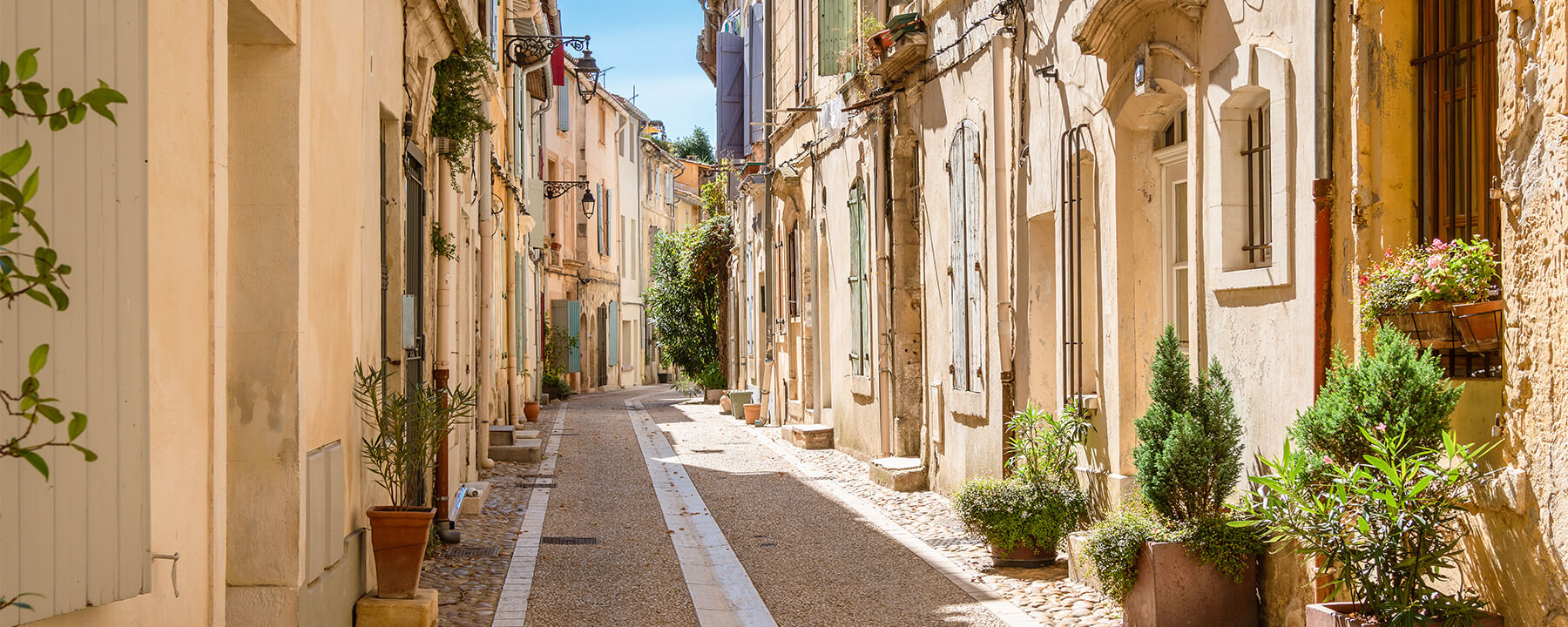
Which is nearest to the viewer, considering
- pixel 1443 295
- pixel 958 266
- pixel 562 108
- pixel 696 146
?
pixel 1443 295

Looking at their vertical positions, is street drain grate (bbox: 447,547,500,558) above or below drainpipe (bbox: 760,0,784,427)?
below

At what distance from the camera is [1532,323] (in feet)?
14.1

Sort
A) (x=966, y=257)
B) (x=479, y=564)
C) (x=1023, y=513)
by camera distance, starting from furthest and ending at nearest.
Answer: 1. (x=966, y=257)
2. (x=479, y=564)
3. (x=1023, y=513)

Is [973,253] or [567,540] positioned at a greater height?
[973,253]

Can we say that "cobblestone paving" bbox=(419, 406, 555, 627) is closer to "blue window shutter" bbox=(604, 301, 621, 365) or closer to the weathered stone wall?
the weathered stone wall

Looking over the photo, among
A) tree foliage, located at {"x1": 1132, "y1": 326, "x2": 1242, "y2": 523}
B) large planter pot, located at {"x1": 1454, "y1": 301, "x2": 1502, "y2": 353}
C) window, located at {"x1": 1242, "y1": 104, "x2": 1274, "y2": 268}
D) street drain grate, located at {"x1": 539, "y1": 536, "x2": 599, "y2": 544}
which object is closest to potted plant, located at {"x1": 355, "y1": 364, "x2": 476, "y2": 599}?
street drain grate, located at {"x1": 539, "y1": 536, "x2": 599, "y2": 544}

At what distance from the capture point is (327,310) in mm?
5836

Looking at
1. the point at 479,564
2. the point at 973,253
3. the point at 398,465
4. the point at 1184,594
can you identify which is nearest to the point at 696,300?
the point at 973,253

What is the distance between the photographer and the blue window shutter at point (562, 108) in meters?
30.6

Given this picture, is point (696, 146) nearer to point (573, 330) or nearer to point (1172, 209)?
point (573, 330)

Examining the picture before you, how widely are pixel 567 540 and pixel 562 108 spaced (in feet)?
75.2

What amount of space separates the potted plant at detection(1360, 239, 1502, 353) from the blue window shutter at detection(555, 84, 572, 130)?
87.8 feet

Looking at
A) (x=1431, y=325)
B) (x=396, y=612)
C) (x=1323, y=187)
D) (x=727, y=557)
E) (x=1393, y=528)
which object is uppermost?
(x=1323, y=187)

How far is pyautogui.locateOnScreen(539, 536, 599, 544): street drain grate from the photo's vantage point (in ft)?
29.8
